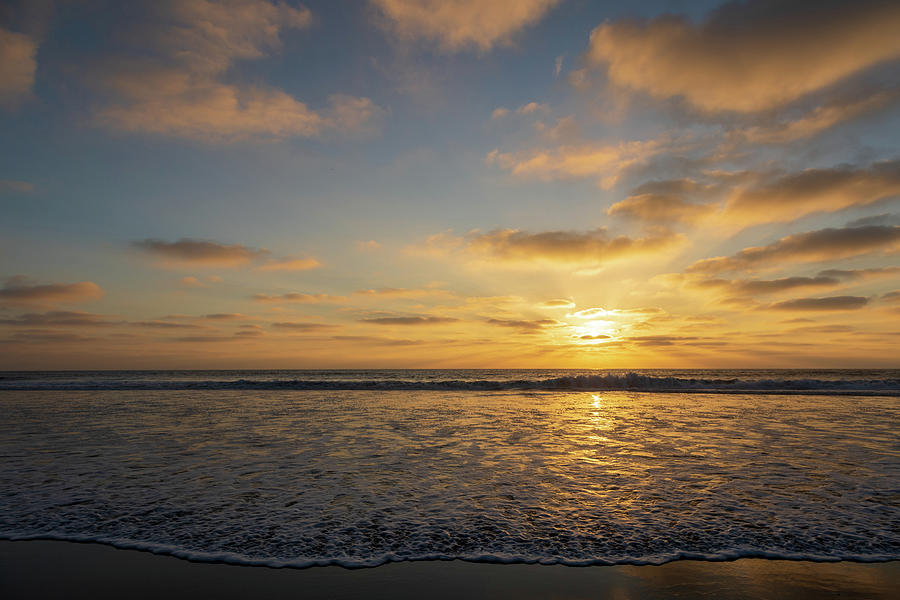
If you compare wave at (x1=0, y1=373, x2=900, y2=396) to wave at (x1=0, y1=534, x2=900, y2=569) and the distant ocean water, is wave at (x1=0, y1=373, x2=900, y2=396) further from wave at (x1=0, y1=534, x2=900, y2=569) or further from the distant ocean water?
wave at (x1=0, y1=534, x2=900, y2=569)

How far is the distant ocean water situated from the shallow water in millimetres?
39

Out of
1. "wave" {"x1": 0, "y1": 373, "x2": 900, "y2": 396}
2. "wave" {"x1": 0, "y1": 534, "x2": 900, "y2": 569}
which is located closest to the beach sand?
"wave" {"x1": 0, "y1": 534, "x2": 900, "y2": 569}

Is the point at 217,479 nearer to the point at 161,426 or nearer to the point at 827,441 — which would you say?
the point at 161,426

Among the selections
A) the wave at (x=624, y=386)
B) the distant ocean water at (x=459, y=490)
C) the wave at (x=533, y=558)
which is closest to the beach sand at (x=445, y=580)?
the wave at (x=533, y=558)

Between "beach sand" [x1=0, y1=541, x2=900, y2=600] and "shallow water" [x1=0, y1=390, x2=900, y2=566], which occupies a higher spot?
"shallow water" [x1=0, y1=390, x2=900, y2=566]

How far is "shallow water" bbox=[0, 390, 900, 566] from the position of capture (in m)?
5.77

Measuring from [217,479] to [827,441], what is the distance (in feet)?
50.4

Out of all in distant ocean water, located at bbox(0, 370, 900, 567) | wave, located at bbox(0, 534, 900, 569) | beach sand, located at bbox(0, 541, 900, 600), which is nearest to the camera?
beach sand, located at bbox(0, 541, 900, 600)

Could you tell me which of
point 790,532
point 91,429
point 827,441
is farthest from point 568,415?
point 91,429

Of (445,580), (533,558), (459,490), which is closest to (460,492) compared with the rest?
(459,490)

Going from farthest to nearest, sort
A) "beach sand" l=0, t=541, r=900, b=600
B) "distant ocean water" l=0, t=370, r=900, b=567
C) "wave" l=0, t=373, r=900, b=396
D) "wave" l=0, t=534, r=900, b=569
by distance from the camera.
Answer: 1. "wave" l=0, t=373, r=900, b=396
2. "distant ocean water" l=0, t=370, r=900, b=567
3. "wave" l=0, t=534, r=900, b=569
4. "beach sand" l=0, t=541, r=900, b=600

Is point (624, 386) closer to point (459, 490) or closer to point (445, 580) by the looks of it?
point (459, 490)

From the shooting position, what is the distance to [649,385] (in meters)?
40.1

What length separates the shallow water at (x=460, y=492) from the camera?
227 inches
